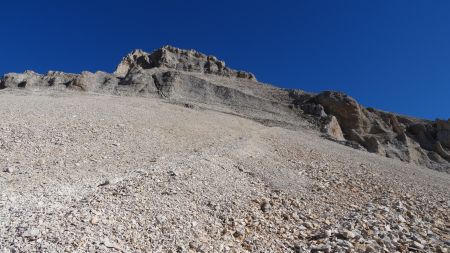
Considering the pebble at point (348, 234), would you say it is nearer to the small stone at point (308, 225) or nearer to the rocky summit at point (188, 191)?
the rocky summit at point (188, 191)

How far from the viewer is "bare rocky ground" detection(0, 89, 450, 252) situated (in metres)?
6.60

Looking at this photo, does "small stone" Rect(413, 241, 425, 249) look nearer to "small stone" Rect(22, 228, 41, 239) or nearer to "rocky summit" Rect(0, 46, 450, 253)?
"rocky summit" Rect(0, 46, 450, 253)

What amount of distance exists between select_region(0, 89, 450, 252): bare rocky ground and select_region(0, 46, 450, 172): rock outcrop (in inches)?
610

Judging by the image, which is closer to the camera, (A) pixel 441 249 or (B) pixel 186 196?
(A) pixel 441 249

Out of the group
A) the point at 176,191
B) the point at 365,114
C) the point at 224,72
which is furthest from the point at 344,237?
the point at 224,72

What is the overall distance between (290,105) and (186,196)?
29475 mm

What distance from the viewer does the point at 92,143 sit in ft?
43.1

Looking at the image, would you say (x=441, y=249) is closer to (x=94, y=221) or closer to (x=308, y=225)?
(x=308, y=225)

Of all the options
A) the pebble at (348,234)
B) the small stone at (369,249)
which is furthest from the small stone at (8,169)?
the small stone at (369,249)

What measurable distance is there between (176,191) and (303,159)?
8459 millimetres

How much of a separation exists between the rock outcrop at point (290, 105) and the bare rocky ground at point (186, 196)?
50.8 ft

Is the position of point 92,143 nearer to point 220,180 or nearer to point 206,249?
point 220,180

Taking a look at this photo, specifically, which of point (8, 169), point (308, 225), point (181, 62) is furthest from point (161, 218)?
point (181, 62)

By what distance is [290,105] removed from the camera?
Answer: 3703cm
